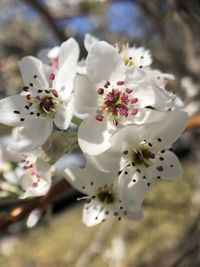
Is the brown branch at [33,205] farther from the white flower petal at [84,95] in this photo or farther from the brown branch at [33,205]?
the white flower petal at [84,95]

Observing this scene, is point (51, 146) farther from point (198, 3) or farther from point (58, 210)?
point (58, 210)

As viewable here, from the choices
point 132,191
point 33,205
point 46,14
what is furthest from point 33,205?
point 46,14

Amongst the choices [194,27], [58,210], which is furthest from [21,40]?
[58,210]

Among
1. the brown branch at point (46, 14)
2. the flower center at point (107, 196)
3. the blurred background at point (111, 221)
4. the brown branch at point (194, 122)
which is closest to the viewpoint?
the flower center at point (107, 196)

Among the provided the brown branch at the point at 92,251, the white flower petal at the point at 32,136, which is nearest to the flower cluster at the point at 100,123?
the white flower petal at the point at 32,136

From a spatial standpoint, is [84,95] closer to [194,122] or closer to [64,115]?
[64,115]

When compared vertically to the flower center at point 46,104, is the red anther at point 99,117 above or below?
above

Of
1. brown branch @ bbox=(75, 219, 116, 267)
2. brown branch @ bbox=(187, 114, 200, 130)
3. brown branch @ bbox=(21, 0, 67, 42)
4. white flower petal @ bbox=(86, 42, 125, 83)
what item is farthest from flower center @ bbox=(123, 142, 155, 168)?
brown branch @ bbox=(75, 219, 116, 267)
